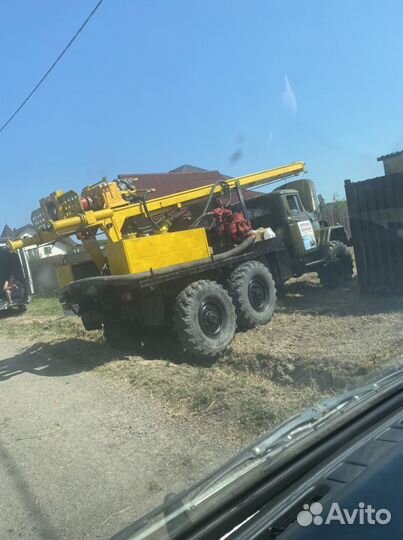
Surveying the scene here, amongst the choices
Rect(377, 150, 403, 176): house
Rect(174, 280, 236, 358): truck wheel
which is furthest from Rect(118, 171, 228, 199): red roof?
Rect(377, 150, 403, 176): house

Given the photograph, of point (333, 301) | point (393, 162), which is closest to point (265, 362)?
point (333, 301)

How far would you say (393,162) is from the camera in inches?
580

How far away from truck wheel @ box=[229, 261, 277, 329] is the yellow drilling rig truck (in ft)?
0.06

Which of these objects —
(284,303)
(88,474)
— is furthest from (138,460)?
(284,303)

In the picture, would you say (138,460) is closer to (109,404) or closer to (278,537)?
(109,404)

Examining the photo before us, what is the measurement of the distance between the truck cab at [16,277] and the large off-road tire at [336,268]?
11.7 metres

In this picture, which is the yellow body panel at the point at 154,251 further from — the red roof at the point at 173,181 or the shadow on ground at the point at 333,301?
the shadow on ground at the point at 333,301

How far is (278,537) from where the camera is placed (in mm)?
1658

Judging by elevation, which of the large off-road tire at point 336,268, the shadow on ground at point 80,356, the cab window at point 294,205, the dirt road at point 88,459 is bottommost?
the dirt road at point 88,459

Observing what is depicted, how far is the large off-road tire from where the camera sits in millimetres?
12156

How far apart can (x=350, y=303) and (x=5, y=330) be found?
9.45 m

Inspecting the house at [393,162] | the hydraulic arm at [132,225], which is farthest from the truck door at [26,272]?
the house at [393,162]

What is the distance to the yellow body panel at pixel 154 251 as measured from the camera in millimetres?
7719

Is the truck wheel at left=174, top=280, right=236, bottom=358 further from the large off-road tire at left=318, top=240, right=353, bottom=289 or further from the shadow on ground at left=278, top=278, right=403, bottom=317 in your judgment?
the large off-road tire at left=318, top=240, right=353, bottom=289
